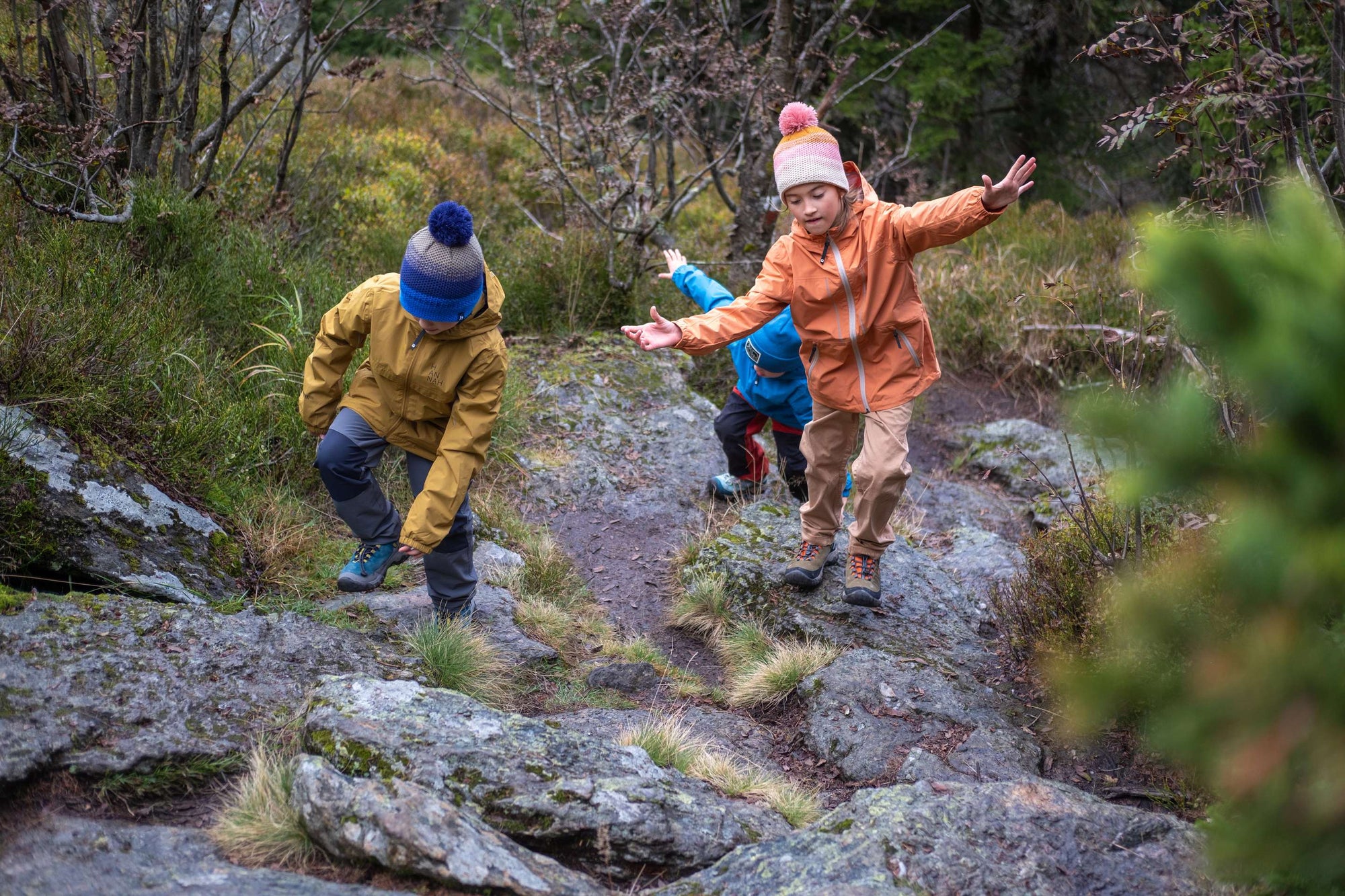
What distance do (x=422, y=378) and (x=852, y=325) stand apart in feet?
5.68

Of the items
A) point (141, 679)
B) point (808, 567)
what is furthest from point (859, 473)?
point (141, 679)

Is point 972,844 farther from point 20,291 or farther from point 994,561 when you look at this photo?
point 20,291

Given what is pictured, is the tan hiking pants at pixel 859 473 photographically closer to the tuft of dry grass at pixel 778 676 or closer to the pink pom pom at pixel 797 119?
the tuft of dry grass at pixel 778 676

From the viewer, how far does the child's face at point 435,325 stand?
3.62 metres

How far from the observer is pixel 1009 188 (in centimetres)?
354

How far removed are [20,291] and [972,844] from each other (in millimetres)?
4397

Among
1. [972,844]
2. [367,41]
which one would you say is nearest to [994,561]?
[972,844]

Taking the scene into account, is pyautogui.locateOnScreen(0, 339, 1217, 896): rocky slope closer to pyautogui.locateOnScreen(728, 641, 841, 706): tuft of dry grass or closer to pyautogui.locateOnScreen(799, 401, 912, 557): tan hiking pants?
pyautogui.locateOnScreen(728, 641, 841, 706): tuft of dry grass

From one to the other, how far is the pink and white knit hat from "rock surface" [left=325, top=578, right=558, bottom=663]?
2.16m

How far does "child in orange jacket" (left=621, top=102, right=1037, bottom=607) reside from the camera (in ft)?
12.8

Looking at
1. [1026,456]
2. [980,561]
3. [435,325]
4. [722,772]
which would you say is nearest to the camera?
[722,772]

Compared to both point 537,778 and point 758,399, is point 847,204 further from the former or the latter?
point 537,778

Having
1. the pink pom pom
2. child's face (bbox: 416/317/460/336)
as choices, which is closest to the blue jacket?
the pink pom pom

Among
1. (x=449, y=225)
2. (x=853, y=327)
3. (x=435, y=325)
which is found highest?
(x=449, y=225)
